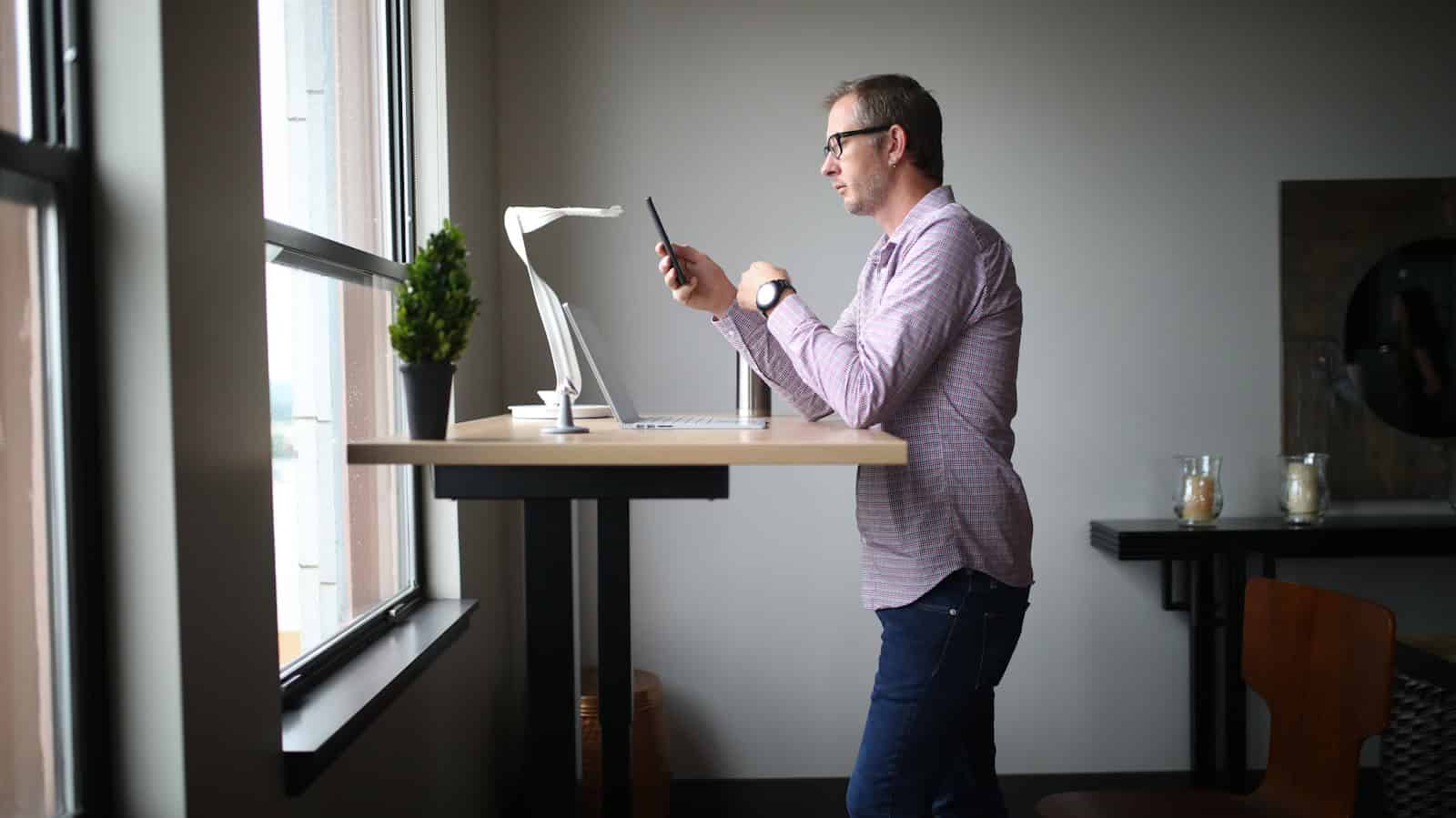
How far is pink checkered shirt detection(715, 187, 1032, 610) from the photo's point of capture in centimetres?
165

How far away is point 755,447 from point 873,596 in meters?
0.50

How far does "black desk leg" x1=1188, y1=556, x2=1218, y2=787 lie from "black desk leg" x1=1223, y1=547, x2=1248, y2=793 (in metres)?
0.05

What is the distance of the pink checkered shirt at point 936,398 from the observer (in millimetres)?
1647

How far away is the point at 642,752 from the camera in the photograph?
325 centimetres

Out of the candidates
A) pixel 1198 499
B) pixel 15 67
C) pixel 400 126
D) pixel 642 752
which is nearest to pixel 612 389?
pixel 15 67

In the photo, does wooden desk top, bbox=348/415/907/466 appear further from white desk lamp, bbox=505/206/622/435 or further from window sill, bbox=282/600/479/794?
window sill, bbox=282/600/479/794

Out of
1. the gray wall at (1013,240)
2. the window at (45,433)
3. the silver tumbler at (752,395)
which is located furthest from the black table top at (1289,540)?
the window at (45,433)

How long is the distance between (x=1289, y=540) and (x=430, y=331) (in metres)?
2.72

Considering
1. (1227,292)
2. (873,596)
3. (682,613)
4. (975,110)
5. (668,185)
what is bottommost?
(682,613)

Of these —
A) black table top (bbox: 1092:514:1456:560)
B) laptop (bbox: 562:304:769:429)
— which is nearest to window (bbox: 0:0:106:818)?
laptop (bbox: 562:304:769:429)

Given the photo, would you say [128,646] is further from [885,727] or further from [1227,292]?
[1227,292]

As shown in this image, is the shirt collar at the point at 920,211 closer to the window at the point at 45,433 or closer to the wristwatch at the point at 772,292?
the wristwatch at the point at 772,292

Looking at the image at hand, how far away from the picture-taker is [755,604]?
360 centimetres

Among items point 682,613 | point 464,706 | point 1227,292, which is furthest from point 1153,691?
point 464,706
